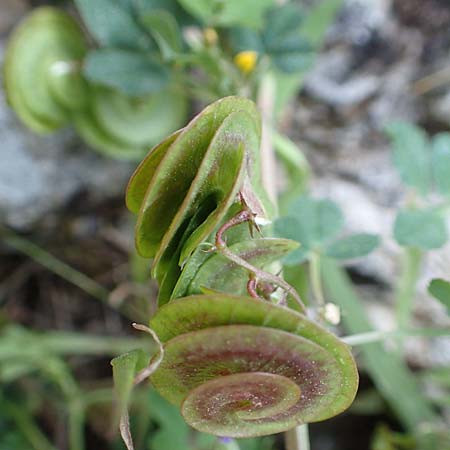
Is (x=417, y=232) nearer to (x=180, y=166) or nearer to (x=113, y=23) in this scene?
(x=180, y=166)

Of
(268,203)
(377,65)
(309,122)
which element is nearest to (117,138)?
(309,122)

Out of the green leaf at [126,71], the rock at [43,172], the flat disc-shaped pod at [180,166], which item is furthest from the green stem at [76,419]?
the flat disc-shaped pod at [180,166]

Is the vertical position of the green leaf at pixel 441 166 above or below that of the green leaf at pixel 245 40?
below

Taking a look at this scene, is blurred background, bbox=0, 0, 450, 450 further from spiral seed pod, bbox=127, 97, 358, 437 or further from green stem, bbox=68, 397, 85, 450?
spiral seed pod, bbox=127, 97, 358, 437

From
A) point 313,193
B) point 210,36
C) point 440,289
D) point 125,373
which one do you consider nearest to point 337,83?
point 313,193

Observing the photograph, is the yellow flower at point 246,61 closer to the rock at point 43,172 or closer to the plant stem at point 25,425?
the rock at point 43,172

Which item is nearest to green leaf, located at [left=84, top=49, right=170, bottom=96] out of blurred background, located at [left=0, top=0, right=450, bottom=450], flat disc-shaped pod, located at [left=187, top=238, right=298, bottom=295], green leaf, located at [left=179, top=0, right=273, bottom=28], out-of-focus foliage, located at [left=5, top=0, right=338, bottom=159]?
out-of-focus foliage, located at [left=5, top=0, right=338, bottom=159]
